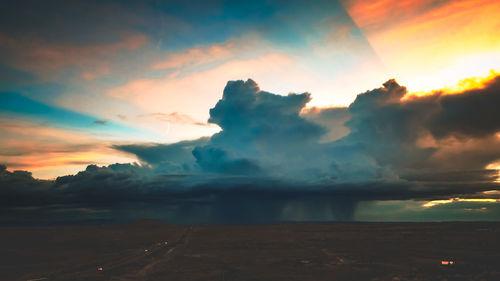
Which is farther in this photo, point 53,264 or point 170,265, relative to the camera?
point 53,264

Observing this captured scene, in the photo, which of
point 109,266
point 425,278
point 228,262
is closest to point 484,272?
point 425,278

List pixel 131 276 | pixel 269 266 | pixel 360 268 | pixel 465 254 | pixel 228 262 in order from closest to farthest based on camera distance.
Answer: pixel 131 276 → pixel 360 268 → pixel 269 266 → pixel 228 262 → pixel 465 254

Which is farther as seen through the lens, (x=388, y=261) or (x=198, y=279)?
(x=388, y=261)

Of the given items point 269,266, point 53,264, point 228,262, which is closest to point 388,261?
point 269,266

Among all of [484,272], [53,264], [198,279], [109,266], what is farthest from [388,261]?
[53,264]

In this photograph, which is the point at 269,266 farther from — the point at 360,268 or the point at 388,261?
the point at 388,261

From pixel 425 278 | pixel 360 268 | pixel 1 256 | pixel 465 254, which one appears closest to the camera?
pixel 425 278

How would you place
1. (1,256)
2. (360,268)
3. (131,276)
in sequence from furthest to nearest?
(1,256) → (360,268) → (131,276)

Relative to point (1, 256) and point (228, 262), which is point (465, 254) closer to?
point (228, 262)

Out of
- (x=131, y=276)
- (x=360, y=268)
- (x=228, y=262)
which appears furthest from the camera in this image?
(x=228, y=262)

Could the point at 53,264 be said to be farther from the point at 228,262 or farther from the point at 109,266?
the point at 228,262
